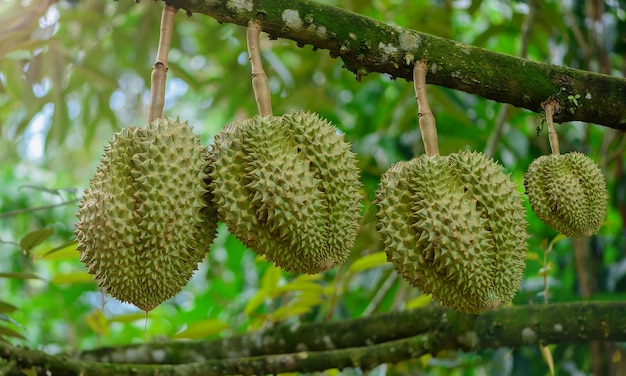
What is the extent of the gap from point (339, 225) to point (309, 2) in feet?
1.79

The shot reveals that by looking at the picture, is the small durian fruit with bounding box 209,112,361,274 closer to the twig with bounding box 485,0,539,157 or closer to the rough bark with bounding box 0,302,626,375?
the rough bark with bounding box 0,302,626,375

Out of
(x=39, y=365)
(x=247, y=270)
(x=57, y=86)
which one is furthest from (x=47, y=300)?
(x=39, y=365)

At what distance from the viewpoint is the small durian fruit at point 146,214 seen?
1.45 metres

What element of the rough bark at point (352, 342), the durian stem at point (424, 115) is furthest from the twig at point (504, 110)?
the durian stem at point (424, 115)

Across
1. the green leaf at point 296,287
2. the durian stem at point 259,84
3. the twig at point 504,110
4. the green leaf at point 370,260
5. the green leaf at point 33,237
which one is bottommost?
the green leaf at point 33,237

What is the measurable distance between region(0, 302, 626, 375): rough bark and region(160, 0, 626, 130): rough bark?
68 cm

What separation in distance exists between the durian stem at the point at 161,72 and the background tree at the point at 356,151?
72mm

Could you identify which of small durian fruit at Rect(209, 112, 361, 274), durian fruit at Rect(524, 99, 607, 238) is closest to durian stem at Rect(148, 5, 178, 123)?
small durian fruit at Rect(209, 112, 361, 274)

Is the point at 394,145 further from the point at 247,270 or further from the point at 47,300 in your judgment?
the point at 47,300

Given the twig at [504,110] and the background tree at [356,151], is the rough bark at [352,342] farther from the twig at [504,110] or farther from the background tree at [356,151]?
the twig at [504,110]

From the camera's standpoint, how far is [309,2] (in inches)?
63.3

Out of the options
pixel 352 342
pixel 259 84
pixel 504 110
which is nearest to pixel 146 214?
pixel 259 84

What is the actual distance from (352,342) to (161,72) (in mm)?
1220

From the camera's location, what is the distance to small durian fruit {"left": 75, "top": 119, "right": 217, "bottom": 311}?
145cm
